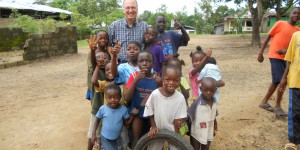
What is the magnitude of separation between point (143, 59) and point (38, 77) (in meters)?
6.23

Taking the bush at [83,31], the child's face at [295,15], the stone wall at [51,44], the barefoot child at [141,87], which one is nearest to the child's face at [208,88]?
the barefoot child at [141,87]

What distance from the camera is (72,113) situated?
15.6ft

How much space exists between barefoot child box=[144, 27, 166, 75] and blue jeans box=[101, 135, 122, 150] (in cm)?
108

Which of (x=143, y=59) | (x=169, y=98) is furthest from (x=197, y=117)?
(x=143, y=59)

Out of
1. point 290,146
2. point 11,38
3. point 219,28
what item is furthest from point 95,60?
point 219,28

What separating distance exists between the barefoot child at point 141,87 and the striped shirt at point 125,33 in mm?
751

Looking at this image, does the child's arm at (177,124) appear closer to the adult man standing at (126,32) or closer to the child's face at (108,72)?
the child's face at (108,72)

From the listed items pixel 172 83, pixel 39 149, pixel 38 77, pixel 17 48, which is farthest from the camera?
pixel 17 48

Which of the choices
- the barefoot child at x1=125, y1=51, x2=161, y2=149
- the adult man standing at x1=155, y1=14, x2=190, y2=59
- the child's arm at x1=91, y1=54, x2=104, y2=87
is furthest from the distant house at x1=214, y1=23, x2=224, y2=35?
the barefoot child at x1=125, y1=51, x2=161, y2=149

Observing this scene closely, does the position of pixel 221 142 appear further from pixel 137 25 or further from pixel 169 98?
pixel 137 25

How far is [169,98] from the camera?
2.55 m

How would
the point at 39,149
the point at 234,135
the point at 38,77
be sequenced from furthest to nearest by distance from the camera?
1. the point at 38,77
2. the point at 234,135
3. the point at 39,149

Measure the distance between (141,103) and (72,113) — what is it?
2.45 m

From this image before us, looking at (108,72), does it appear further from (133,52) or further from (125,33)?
(125,33)
